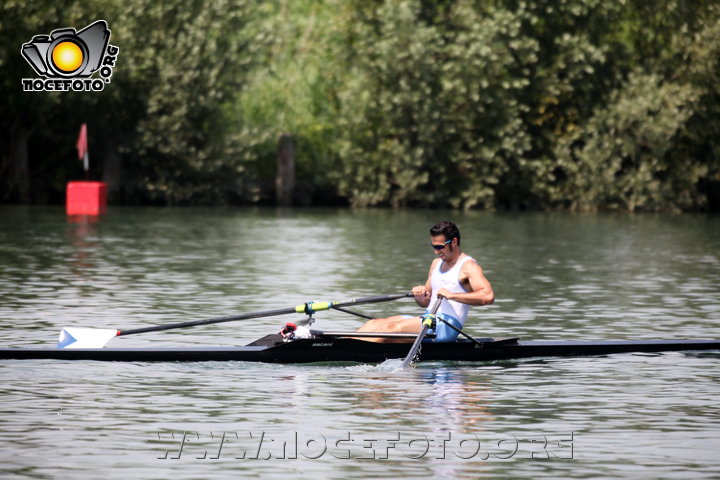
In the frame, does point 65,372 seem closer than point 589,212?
Yes

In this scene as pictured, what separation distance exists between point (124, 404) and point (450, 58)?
46176 mm

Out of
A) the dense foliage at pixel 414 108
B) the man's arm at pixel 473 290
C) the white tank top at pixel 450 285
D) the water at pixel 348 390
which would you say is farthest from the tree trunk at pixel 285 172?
the man's arm at pixel 473 290

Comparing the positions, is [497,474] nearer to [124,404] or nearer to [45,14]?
[124,404]

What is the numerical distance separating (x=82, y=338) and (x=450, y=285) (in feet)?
13.1

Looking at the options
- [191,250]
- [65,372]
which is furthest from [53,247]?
[65,372]

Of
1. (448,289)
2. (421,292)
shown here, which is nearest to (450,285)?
(448,289)

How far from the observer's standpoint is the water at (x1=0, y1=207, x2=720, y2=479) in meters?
11.4

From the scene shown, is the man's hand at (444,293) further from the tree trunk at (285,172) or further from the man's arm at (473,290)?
the tree trunk at (285,172)

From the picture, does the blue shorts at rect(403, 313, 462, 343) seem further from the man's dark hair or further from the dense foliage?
the dense foliage

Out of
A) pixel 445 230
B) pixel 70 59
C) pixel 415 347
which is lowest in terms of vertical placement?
pixel 415 347

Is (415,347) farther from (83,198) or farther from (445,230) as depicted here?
(83,198)

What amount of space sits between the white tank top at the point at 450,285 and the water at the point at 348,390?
62 cm

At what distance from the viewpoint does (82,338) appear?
16.5 m

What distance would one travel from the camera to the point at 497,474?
36.1ft
